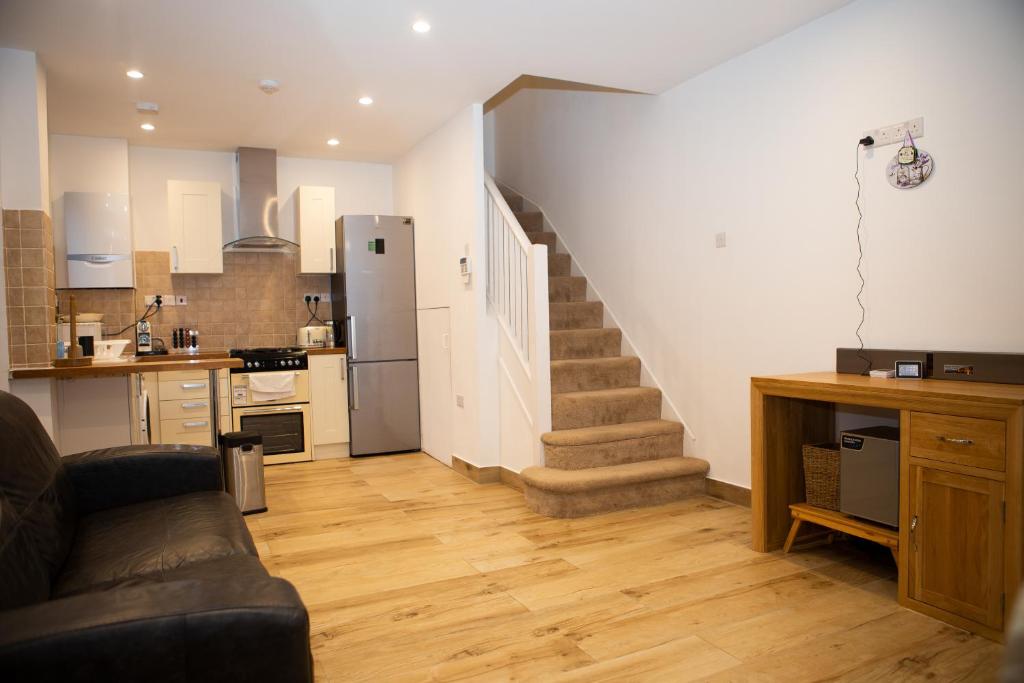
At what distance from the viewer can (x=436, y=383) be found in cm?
559

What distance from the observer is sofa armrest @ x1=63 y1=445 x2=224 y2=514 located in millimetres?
2621

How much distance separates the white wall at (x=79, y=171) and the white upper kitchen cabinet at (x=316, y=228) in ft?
4.55

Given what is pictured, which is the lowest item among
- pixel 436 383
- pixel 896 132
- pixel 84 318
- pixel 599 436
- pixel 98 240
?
A: pixel 599 436

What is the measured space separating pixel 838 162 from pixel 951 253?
74cm

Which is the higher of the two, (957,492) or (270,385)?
(270,385)

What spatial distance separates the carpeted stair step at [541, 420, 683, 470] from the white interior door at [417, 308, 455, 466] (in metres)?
1.35

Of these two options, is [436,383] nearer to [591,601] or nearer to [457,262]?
[457,262]

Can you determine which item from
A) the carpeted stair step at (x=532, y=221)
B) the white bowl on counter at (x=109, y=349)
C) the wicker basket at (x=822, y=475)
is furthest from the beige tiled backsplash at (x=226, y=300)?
the wicker basket at (x=822, y=475)

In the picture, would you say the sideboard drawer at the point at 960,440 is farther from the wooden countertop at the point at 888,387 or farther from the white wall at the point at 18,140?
the white wall at the point at 18,140

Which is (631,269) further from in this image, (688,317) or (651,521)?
(651,521)

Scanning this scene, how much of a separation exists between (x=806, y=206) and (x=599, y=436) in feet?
5.80

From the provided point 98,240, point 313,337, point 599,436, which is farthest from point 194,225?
point 599,436

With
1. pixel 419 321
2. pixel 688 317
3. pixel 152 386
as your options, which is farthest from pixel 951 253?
pixel 152 386

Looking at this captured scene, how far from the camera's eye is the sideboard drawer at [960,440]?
2.28 metres
